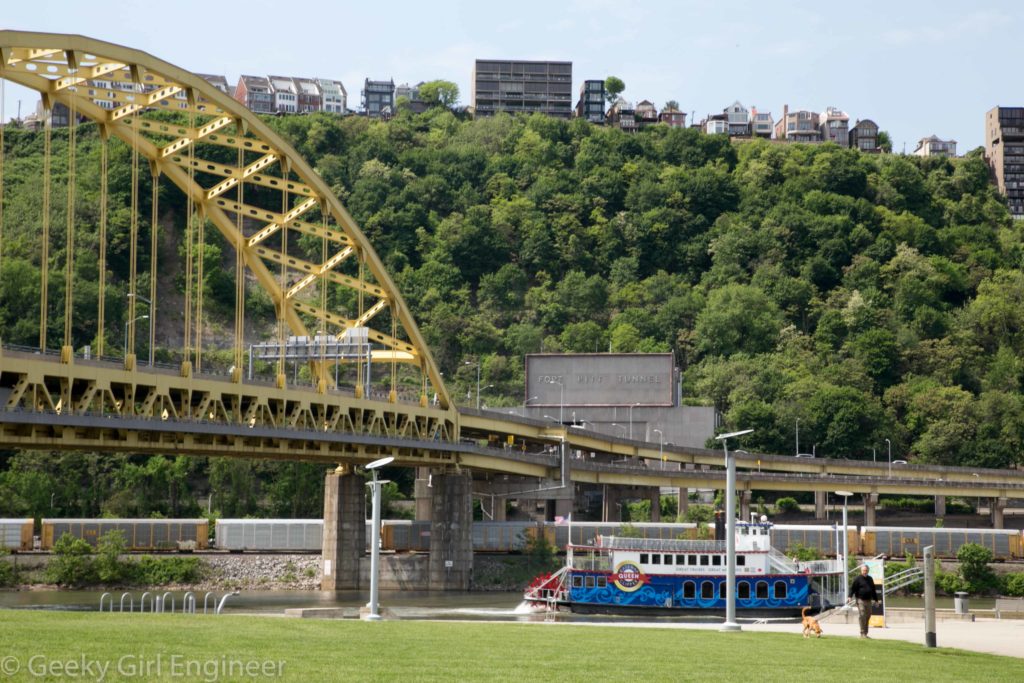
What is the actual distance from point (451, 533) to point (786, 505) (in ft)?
156

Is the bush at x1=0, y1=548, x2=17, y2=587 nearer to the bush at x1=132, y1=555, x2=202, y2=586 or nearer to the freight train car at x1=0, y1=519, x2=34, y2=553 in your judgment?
the freight train car at x1=0, y1=519, x2=34, y2=553

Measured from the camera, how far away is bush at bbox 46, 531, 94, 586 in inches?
3381

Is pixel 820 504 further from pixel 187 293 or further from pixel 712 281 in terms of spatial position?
pixel 187 293

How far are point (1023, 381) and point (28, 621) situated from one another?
142040 millimetres

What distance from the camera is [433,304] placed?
17325 centimetres

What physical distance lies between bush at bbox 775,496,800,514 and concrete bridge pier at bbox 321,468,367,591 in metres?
48.9

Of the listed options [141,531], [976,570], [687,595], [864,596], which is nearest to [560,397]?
[141,531]

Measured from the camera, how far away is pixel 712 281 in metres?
180

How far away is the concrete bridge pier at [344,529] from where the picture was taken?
290ft

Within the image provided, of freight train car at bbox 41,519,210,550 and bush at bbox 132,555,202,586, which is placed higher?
freight train car at bbox 41,519,210,550

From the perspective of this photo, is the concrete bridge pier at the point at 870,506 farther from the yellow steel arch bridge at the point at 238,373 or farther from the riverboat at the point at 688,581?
the riverboat at the point at 688,581

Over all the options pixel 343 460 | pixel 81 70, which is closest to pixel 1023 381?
pixel 343 460

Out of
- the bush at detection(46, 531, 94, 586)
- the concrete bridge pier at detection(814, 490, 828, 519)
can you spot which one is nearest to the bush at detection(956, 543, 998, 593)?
the concrete bridge pier at detection(814, 490, 828, 519)

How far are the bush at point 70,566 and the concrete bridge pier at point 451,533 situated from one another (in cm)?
1961
